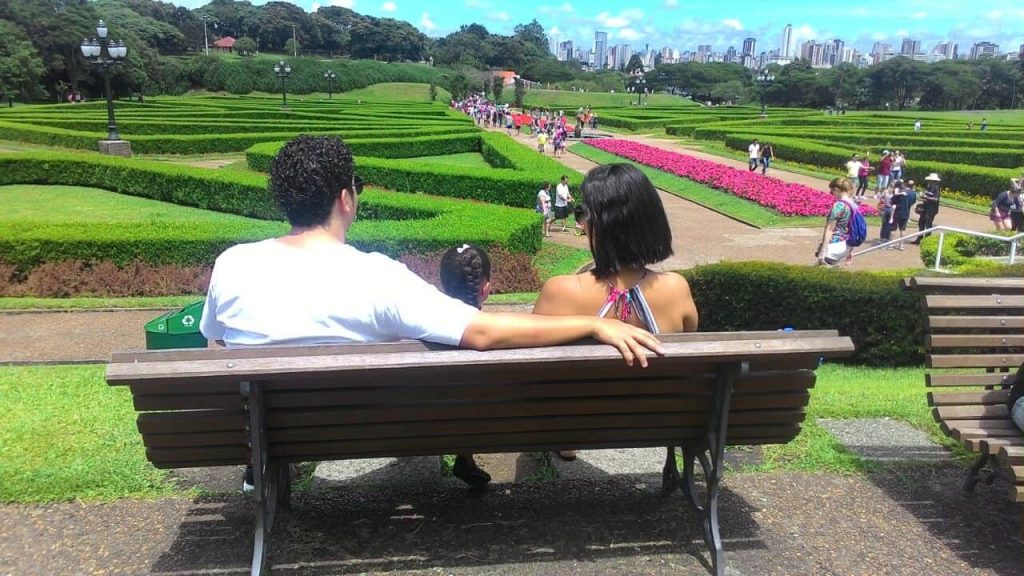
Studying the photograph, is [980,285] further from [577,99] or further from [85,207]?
[577,99]

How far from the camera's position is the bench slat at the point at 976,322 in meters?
3.05

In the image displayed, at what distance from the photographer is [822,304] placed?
6945 millimetres

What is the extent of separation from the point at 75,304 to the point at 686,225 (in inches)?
465

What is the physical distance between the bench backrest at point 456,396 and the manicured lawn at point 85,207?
12.4 metres

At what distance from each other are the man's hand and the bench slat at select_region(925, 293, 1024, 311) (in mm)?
1598

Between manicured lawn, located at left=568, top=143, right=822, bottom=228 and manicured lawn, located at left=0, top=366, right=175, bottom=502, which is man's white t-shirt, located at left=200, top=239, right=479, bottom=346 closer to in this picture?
manicured lawn, located at left=0, top=366, right=175, bottom=502

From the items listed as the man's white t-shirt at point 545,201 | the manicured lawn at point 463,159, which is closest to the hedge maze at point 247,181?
the manicured lawn at point 463,159

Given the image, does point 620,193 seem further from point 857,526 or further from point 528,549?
point 857,526

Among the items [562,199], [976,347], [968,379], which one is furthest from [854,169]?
[976,347]

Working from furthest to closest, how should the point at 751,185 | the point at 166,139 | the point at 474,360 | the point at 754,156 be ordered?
the point at 166,139 → the point at 754,156 → the point at 751,185 → the point at 474,360

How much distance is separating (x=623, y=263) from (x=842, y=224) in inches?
341

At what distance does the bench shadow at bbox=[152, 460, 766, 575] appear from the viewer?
2.51 meters

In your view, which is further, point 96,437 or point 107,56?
point 107,56

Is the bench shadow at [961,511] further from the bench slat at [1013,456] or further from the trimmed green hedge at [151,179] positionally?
the trimmed green hedge at [151,179]
